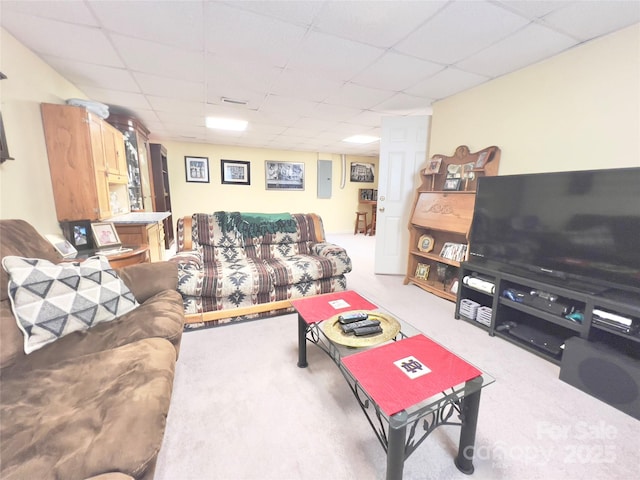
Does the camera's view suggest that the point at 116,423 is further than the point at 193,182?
No

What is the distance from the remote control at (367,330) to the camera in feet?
4.49

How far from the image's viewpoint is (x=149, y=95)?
2.91m

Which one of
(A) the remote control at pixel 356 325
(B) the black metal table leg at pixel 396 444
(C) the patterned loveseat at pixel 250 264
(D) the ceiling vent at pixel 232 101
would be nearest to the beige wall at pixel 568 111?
(C) the patterned loveseat at pixel 250 264

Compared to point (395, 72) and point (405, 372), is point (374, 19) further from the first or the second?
point (405, 372)

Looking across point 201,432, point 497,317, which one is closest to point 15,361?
point 201,432

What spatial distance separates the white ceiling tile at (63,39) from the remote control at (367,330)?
2472mm

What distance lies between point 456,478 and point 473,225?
185 cm

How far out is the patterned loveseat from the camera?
223cm

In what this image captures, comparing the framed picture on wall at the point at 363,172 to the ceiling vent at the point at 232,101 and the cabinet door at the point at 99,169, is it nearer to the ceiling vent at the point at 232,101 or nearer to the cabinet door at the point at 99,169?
the ceiling vent at the point at 232,101

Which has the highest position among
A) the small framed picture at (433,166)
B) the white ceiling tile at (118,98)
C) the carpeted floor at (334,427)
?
the white ceiling tile at (118,98)

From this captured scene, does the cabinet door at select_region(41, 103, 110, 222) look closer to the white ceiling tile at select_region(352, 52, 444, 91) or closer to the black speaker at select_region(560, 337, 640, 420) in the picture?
the white ceiling tile at select_region(352, 52, 444, 91)

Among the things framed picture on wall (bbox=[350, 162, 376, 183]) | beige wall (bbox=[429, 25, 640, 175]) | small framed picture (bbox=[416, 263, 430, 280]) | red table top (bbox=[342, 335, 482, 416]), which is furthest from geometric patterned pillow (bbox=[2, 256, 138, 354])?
framed picture on wall (bbox=[350, 162, 376, 183])

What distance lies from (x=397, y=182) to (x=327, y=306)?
235 cm

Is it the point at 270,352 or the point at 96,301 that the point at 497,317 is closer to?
the point at 270,352
